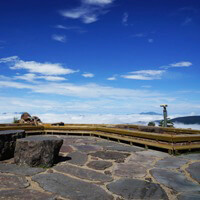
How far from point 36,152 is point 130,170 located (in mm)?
2705

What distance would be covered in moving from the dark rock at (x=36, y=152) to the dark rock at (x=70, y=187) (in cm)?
78

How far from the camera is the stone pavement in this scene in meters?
4.17

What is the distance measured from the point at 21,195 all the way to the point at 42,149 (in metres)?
2.03

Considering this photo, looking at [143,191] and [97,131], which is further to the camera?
[97,131]

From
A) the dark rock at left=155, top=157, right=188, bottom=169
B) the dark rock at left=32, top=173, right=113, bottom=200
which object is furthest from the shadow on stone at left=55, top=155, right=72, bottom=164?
the dark rock at left=155, top=157, right=188, bottom=169

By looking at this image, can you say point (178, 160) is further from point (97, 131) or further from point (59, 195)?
point (97, 131)

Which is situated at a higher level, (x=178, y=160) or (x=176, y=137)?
(x=176, y=137)

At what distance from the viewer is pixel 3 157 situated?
685 cm

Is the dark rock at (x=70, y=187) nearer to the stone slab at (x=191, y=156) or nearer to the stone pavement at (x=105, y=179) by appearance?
the stone pavement at (x=105, y=179)

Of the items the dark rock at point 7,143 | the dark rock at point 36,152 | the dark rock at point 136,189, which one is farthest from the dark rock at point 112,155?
the dark rock at point 7,143

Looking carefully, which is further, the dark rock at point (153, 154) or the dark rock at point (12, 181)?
the dark rock at point (153, 154)

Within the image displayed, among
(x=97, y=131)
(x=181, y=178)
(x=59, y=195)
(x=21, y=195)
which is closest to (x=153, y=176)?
(x=181, y=178)

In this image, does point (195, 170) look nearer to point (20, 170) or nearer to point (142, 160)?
point (142, 160)

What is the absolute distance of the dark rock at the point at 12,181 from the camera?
4.50 m
